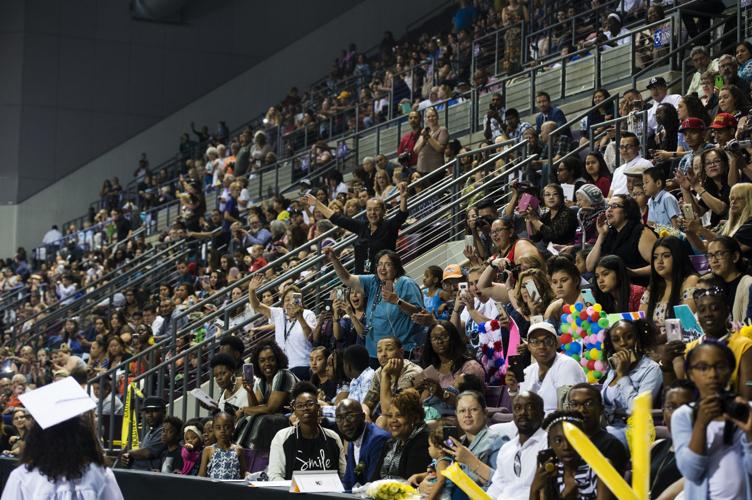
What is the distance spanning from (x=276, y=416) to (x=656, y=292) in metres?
3.41

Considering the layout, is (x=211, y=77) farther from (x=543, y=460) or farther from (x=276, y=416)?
(x=543, y=460)

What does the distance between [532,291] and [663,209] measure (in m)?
1.72

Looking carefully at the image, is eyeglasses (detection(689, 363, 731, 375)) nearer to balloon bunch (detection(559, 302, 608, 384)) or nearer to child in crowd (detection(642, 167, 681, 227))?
balloon bunch (detection(559, 302, 608, 384))

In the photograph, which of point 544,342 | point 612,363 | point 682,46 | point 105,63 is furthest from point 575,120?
point 105,63

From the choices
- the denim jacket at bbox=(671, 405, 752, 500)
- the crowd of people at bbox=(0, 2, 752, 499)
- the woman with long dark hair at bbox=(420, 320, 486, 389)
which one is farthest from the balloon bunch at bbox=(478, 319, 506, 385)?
the denim jacket at bbox=(671, 405, 752, 500)

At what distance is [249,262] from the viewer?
57.6 feet

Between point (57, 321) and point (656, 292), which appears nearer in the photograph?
point (656, 292)

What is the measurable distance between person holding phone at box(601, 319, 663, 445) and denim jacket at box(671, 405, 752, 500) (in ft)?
6.58

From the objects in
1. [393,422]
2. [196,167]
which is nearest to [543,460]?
[393,422]

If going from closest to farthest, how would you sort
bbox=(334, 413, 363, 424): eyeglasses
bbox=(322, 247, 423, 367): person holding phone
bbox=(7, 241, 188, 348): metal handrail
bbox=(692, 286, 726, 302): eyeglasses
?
bbox=(692, 286, 726, 302): eyeglasses → bbox=(334, 413, 363, 424): eyeglasses → bbox=(322, 247, 423, 367): person holding phone → bbox=(7, 241, 188, 348): metal handrail

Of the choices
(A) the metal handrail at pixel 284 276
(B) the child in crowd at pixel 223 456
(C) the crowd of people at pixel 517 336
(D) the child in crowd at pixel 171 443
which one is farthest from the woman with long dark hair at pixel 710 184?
(D) the child in crowd at pixel 171 443

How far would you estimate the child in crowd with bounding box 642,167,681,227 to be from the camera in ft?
33.7

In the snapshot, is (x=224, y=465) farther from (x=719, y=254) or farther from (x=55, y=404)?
(x=719, y=254)

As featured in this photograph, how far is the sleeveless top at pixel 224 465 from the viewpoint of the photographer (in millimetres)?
9672
